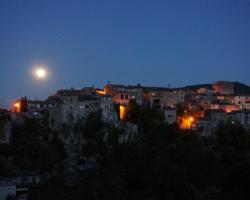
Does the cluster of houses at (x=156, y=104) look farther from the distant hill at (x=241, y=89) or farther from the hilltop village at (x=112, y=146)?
the distant hill at (x=241, y=89)

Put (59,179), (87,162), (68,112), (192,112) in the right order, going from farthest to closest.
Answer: (192,112), (68,112), (87,162), (59,179)

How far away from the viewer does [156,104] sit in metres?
55.2

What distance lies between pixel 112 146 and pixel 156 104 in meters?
15.1

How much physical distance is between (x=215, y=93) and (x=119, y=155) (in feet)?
91.2

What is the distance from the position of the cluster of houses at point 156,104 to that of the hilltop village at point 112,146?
0.13 meters

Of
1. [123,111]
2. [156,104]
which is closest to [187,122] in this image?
[156,104]

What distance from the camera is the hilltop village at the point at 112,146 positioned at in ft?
113

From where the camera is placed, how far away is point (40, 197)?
109ft

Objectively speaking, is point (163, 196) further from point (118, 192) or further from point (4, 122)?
point (4, 122)

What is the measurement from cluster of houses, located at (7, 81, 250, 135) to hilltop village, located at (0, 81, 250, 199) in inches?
5.0

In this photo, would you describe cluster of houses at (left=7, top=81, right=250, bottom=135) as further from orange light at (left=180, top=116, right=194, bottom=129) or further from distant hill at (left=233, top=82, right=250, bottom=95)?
distant hill at (left=233, top=82, right=250, bottom=95)

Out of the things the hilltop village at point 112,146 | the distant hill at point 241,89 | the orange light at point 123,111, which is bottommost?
the hilltop village at point 112,146

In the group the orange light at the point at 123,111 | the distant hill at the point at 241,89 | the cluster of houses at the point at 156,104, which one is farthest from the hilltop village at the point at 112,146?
the distant hill at the point at 241,89

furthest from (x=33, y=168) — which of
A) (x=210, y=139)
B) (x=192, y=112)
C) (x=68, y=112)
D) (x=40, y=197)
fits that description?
(x=192, y=112)
